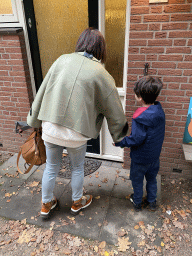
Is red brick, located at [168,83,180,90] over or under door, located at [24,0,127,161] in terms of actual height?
under

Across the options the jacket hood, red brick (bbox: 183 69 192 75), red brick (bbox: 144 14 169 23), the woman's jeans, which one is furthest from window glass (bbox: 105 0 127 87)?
the woman's jeans

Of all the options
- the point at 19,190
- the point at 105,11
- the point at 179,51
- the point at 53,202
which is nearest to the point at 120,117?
the point at 179,51

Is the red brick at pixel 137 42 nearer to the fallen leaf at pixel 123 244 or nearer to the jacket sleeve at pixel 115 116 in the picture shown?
the jacket sleeve at pixel 115 116

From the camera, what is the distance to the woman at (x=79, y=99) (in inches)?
70.9

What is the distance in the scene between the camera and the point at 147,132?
209 cm

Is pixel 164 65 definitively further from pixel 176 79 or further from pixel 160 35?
pixel 160 35

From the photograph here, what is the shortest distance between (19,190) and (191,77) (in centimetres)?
281

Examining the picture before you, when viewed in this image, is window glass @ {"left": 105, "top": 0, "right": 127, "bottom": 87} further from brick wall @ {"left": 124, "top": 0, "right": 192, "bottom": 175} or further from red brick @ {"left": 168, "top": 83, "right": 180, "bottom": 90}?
red brick @ {"left": 168, "top": 83, "right": 180, "bottom": 90}

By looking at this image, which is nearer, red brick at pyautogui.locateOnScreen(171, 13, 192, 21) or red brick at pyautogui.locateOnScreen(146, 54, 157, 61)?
red brick at pyautogui.locateOnScreen(171, 13, 192, 21)

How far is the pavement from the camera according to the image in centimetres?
242

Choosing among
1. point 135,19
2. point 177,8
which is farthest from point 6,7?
point 177,8

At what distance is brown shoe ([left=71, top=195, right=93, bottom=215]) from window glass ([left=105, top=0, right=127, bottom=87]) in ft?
5.58

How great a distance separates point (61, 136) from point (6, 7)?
2.36m

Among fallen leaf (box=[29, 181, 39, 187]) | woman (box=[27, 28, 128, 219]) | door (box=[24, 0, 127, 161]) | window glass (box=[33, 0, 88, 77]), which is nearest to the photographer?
woman (box=[27, 28, 128, 219])
